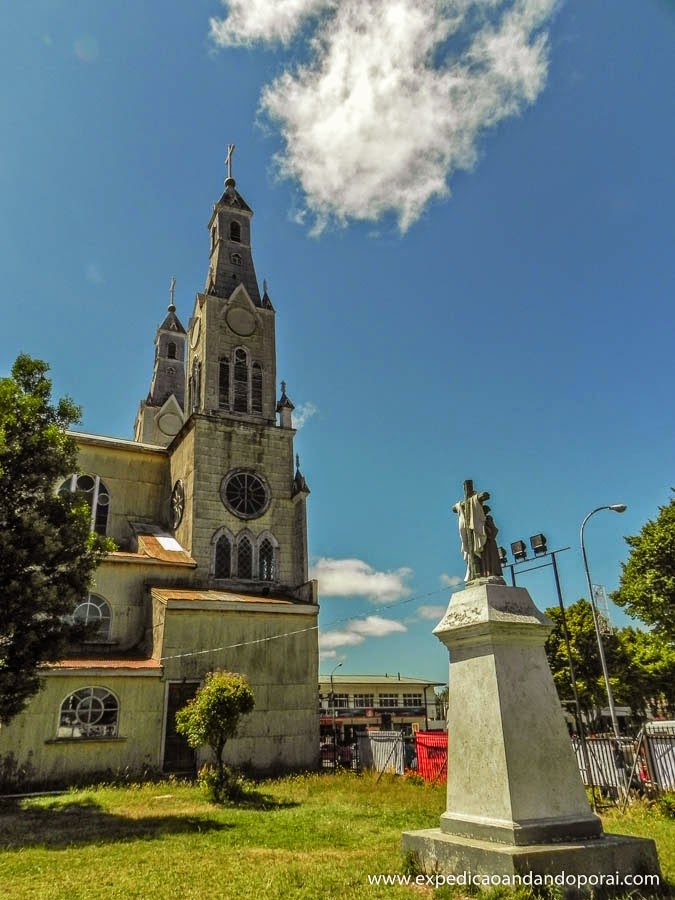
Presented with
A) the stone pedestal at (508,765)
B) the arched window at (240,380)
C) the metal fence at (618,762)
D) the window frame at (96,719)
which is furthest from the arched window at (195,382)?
the stone pedestal at (508,765)

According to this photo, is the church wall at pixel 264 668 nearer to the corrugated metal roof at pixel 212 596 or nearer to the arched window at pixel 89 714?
the corrugated metal roof at pixel 212 596

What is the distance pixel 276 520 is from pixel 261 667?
25.0ft

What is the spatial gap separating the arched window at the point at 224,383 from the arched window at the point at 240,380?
0.43 meters

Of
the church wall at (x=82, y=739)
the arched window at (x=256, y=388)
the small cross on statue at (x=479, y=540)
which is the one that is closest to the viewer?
the small cross on statue at (x=479, y=540)

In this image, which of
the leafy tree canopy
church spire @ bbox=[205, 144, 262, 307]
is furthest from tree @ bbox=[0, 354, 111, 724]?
the leafy tree canopy

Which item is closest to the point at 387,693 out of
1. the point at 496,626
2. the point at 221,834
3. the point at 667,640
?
the point at 667,640

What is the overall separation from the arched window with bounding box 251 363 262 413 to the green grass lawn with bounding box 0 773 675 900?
61.2 ft

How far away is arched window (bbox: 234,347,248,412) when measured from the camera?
3186cm

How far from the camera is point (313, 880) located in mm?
7641

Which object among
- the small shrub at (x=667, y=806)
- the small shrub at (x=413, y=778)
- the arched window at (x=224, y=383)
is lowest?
the small shrub at (x=413, y=778)

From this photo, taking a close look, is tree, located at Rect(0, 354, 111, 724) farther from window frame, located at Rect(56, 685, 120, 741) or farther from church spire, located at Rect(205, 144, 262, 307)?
church spire, located at Rect(205, 144, 262, 307)

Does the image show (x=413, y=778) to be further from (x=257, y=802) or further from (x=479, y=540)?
(x=479, y=540)

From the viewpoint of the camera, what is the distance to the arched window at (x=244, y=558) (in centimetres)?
2817

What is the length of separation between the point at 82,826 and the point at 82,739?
8.37 m
